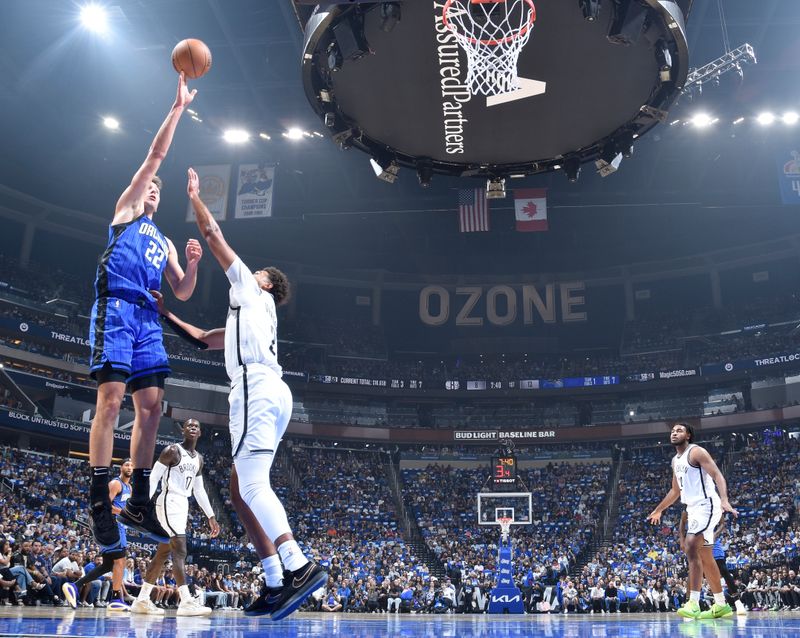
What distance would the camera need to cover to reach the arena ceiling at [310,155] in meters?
20.0

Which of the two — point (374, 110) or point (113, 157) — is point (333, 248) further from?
point (374, 110)

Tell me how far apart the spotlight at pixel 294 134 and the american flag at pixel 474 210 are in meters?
5.88

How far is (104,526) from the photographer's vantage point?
176 inches

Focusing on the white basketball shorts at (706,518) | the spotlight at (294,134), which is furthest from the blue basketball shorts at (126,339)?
the spotlight at (294,134)

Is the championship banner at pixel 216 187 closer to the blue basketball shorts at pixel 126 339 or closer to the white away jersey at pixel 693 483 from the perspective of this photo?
the white away jersey at pixel 693 483

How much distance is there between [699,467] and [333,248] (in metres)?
31.4

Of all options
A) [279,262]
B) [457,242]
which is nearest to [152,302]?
[457,242]

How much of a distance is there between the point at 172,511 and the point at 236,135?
701 inches

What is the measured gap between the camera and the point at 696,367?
34.9m

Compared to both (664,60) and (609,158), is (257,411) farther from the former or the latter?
(609,158)

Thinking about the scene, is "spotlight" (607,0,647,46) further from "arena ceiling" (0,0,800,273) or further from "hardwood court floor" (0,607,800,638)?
"arena ceiling" (0,0,800,273)

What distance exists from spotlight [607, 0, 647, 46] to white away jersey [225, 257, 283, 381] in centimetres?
725

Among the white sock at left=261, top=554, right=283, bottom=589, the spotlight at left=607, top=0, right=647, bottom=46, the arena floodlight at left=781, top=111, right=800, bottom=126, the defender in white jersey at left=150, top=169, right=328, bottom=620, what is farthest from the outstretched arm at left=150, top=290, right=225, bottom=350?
the arena floodlight at left=781, top=111, right=800, bottom=126

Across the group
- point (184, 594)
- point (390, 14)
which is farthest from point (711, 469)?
point (390, 14)
